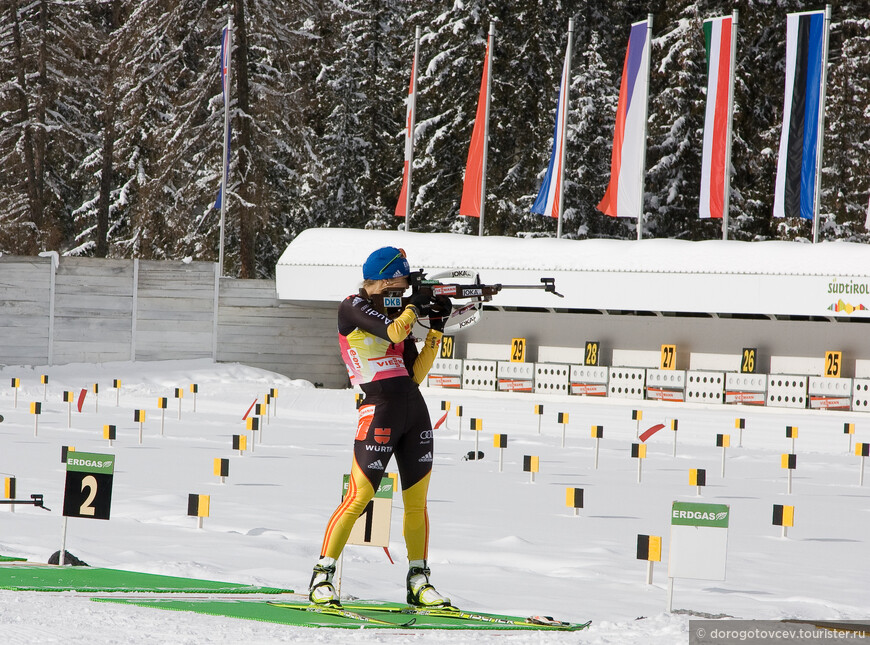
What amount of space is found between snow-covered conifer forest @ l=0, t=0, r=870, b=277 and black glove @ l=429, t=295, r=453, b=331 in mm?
30051

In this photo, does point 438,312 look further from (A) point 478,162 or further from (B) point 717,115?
(A) point 478,162

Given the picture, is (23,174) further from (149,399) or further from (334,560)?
(334,560)

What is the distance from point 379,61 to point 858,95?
1784cm

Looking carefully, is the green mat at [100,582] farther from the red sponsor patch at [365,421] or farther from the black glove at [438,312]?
the black glove at [438,312]

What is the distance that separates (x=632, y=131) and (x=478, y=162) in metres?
4.16

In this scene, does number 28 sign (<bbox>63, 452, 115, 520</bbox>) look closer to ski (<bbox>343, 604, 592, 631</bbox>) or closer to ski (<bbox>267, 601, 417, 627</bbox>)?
ski (<bbox>267, 601, 417, 627</bbox>)

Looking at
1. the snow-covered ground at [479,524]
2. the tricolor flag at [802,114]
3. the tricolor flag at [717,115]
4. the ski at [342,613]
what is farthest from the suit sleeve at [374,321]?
the tricolor flag at [717,115]

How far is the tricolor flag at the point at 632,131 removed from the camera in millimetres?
25938

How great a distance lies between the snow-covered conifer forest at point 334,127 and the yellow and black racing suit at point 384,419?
30.1 meters

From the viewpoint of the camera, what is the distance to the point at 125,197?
40.1m

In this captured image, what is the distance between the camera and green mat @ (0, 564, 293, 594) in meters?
6.11

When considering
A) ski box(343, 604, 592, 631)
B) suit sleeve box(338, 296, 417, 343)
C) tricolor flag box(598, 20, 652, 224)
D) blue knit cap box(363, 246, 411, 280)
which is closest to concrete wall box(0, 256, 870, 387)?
tricolor flag box(598, 20, 652, 224)

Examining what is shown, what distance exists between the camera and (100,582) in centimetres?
639

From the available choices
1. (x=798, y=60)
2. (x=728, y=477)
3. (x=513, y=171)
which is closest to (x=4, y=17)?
(x=513, y=171)
